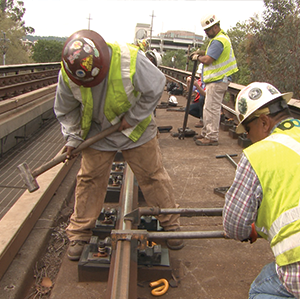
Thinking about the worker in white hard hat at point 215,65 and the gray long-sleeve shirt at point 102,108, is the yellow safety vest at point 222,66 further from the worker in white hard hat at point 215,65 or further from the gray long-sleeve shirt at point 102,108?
the gray long-sleeve shirt at point 102,108

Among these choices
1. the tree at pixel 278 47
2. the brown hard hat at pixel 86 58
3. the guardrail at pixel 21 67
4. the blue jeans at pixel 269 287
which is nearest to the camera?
the blue jeans at pixel 269 287

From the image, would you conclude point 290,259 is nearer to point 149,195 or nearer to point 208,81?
point 149,195

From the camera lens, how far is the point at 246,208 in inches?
71.2

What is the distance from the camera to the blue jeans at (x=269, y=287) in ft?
5.96

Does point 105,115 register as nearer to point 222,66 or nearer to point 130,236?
point 130,236

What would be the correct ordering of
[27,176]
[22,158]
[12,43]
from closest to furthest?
1. [27,176]
2. [22,158]
3. [12,43]

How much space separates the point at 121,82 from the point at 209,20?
11.8 feet

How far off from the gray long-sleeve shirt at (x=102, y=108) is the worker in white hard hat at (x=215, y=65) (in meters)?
3.15

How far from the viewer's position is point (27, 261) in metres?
2.97

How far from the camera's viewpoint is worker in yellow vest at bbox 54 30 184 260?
2599 mm

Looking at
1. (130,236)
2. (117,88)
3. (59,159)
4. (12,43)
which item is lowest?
(130,236)

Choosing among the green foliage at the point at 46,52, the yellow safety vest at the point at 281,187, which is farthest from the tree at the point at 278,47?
the green foliage at the point at 46,52

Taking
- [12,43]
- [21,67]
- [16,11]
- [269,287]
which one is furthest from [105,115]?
[16,11]

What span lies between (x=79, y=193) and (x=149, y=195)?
25.6 inches
